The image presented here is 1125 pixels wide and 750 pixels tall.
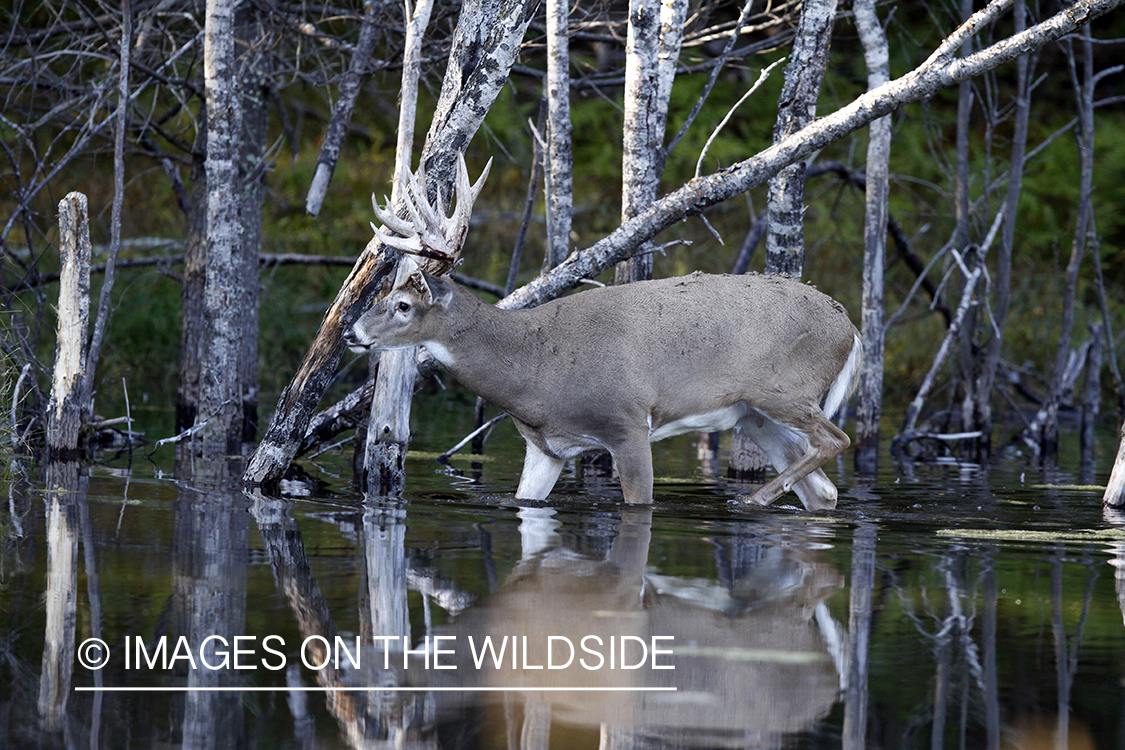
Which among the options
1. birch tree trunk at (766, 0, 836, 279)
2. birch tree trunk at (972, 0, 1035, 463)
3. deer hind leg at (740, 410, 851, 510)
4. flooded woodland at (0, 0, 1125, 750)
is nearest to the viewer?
flooded woodland at (0, 0, 1125, 750)

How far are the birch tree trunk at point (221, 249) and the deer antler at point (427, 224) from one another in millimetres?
2573

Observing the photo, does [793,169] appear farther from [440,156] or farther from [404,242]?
[404,242]

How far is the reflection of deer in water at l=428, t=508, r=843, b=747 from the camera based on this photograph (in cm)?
344

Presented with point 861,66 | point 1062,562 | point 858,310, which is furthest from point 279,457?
point 861,66

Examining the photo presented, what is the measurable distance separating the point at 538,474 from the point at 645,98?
277cm

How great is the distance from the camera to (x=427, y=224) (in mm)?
6969

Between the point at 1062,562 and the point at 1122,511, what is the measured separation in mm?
2070

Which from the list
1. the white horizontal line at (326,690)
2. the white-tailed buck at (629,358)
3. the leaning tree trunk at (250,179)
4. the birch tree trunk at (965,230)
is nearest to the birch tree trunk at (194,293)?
the leaning tree trunk at (250,179)

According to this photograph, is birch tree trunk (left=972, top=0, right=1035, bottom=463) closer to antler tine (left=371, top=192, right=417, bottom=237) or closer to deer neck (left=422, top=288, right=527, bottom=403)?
deer neck (left=422, top=288, right=527, bottom=403)

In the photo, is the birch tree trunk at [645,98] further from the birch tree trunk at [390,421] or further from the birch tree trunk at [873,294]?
the birch tree trunk at [873,294]

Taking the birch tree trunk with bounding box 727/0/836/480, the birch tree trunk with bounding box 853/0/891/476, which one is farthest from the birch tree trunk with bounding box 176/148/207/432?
the birch tree trunk with bounding box 853/0/891/476

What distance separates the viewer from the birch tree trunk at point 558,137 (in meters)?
8.88

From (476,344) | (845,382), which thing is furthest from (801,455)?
(476,344)

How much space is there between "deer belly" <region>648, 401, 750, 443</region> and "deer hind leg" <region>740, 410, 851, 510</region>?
27 centimetres
